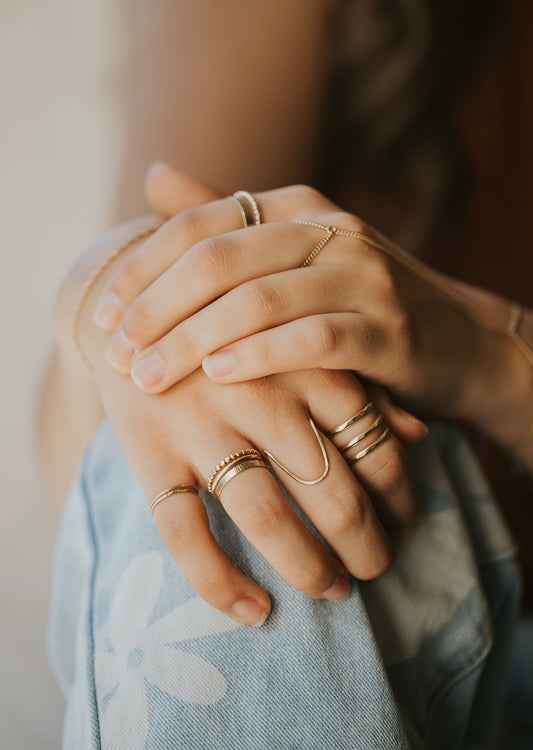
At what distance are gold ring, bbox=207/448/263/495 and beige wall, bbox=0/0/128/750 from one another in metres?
0.76

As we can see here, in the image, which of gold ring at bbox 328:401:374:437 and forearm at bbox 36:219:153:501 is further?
forearm at bbox 36:219:153:501

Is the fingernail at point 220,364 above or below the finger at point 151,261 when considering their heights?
below

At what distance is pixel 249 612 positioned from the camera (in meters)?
0.52

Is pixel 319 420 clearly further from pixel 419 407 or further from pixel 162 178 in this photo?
pixel 162 178

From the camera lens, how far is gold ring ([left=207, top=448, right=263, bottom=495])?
22.0 inches

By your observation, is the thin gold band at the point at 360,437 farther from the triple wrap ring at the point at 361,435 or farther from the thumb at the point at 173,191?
the thumb at the point at 173,191

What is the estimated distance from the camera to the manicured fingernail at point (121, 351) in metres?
0.61

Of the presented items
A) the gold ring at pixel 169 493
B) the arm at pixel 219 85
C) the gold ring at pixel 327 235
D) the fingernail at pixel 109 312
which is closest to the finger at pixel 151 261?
the fingernail at pixel 109 312

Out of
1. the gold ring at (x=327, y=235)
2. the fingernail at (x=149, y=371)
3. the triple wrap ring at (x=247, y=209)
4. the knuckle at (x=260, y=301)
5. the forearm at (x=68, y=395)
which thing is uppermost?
the triple wrap ring at (x=247, y=209)

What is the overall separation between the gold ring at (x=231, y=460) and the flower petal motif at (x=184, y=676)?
0.15 m

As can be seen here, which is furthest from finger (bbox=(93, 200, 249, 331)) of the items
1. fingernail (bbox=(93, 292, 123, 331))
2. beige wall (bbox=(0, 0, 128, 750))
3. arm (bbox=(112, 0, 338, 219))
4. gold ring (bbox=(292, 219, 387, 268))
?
beige wall (bbox=(0, 0, 128, 750))

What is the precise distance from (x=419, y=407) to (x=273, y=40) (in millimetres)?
960

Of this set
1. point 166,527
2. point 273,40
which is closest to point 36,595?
point 166,527

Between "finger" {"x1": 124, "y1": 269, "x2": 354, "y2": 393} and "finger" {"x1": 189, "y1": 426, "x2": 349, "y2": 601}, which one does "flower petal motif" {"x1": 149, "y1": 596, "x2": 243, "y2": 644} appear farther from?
"finger" {"x1": 124, "y1": 269, "x2": 354, "y2": 393}
